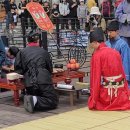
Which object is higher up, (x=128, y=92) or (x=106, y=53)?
(x=106, y=53)

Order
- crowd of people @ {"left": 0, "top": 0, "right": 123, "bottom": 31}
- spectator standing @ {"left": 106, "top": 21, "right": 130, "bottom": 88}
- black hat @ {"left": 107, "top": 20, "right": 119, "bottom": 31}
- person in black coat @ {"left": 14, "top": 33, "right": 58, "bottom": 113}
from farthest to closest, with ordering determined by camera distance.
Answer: crowd of people @ {"left": 0, "top": 0, "right": 123, "bottom": 31}, spectator standing @ {"left": 106, "top": 21, "right": 130, "bottom": 88}, black hat @ {"left": 107, "top": 20, "right": 119, "bottom": 31}, person in black coat @ {"left": 14, "top": 33, "right": 58, "bottom": 113}

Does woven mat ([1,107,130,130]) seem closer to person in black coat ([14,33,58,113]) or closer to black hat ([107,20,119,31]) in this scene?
person in black coat ([14,33,58,113])

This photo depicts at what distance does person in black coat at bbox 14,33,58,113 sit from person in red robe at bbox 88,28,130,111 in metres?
0.78

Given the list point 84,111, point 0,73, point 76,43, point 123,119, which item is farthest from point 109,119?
point 76,43

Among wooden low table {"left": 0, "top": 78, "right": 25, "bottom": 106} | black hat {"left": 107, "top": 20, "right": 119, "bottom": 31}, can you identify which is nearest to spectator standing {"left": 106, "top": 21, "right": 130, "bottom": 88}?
black hat {"left": 107, "top": 20, "right": 119, "bottom": 31}

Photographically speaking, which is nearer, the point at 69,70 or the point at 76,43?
the point at 69,70

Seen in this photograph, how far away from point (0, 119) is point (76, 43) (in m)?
7.94

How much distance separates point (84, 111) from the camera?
26.7ft

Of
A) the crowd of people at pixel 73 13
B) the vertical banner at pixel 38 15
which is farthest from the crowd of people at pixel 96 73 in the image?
the crowd of people at pixel 73 13

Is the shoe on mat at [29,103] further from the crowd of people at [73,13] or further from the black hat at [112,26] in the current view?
the crowd of people at [73,13]

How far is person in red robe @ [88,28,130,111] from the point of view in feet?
26.4

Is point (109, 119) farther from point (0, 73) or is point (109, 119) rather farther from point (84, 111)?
point (0, 73)

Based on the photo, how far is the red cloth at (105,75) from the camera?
805 centimetres

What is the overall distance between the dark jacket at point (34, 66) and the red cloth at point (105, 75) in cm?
91
